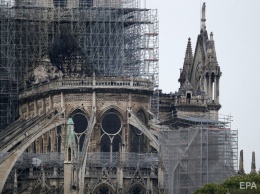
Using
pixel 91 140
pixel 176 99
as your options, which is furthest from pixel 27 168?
pixel 176 99

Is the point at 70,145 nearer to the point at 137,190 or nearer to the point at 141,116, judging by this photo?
the point at 137,190

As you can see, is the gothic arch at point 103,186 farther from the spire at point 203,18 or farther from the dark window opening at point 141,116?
the spire at point 203,18

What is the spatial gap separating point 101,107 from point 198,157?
10684 millimetres

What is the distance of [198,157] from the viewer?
131m

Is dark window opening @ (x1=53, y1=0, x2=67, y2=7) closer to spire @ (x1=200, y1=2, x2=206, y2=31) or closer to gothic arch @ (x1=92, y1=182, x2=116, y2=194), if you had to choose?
spire @ (x1=200, y1=2, x2=206, y2=31)

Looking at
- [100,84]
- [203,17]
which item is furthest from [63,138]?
[203,17]

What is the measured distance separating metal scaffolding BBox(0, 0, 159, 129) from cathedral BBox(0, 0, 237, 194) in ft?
0.25

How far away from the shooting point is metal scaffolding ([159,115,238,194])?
429 feet

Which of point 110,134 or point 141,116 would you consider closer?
point 110,134

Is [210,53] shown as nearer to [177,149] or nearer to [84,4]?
[84,4]

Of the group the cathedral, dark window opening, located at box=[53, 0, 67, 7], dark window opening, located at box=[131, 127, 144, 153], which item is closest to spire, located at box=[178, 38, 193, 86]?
the cathedral

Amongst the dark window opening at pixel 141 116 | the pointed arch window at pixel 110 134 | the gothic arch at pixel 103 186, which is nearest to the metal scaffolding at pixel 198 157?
the gothic arch at pixel 103 186

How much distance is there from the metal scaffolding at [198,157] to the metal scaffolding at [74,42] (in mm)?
11765

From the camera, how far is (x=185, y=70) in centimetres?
15562
